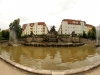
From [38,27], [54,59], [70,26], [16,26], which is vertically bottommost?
[54,59]

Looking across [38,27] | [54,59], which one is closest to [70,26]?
[38,27]

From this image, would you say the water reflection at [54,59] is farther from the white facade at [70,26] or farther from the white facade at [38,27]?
the white facade at [38,27]

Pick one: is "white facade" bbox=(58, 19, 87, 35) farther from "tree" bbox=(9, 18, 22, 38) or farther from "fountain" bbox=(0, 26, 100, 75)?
"fountain" bbox=(0, 26, 100, 75)

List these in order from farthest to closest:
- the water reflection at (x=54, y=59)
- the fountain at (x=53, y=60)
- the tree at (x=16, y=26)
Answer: the tree at (x=16, y=26), the water reflection at (x=54, y=59), the fountain at (x=53, y=60)

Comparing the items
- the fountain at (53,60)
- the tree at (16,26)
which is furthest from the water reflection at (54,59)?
the tree at (16,26)

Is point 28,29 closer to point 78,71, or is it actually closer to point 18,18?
point 18,18

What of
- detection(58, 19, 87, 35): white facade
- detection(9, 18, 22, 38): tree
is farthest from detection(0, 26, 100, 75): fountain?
detection(58, 19, 87, 35): white facade

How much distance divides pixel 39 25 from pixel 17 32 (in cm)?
3098

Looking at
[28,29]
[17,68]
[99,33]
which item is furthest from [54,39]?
[28,29]

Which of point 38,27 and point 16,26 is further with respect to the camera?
point 38,27

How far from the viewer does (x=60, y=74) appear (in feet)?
14.2

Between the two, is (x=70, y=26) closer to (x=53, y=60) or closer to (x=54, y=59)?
(x=54, y=59)

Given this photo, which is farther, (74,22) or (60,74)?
(74,22)

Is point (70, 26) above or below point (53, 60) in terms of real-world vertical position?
above
